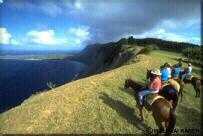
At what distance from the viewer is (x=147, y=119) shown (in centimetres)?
1727

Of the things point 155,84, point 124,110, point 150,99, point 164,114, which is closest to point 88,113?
point 124,110

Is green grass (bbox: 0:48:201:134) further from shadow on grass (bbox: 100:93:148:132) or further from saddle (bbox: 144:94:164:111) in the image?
saddle (bbox: 144:94:164:111)

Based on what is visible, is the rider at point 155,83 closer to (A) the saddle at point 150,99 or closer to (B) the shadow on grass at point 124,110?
(A) the saddle at point 150,99

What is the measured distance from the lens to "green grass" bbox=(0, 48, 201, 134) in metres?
15.8

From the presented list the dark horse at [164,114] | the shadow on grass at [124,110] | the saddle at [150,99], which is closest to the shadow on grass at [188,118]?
the shadow on grass at [124,110]

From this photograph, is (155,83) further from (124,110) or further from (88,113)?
(88,113)

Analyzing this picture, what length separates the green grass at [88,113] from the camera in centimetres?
1577

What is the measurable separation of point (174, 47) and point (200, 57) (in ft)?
95.7

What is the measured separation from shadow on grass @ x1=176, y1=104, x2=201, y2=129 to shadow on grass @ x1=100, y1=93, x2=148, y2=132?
3315mm

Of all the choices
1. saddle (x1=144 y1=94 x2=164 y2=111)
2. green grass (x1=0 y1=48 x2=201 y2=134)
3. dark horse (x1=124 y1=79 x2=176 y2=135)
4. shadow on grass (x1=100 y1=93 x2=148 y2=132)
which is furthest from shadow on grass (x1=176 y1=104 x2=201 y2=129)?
dark horse (x1=124 y1=79 x2=176 y2=135)

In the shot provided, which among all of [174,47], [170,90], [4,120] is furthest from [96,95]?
[174,47]

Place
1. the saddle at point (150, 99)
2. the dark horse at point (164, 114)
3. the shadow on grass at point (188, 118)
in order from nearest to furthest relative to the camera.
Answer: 1. the dark horse at point (164, 114)
2. the saddle at point (150, 99)
3. the shadow on grass at point (188, 118)

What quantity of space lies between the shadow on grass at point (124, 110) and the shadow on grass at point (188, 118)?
3.32 metres

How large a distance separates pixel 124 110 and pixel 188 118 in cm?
532
